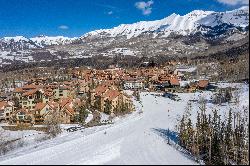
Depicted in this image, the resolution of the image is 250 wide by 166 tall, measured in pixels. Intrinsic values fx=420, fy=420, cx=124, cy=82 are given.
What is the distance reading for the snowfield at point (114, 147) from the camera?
54.0 m

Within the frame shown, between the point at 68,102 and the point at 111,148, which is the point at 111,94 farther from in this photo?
the point at 111,148

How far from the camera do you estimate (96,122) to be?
96.1 metres

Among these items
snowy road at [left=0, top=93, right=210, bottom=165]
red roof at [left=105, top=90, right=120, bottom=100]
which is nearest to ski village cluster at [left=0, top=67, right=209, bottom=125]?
red roof at [left=105, top=90, right=120, bottom=100]

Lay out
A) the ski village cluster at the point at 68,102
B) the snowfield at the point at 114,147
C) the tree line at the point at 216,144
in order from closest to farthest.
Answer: the tree line at the point at 216,144
the snowfield at the point at 114,147
the ski village cluster at the point at 68,102

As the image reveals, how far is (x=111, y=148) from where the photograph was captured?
62.0 meters

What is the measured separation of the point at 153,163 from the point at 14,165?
1732 centimetres

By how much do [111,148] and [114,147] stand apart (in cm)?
66

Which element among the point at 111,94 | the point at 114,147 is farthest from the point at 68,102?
the point at 114,147

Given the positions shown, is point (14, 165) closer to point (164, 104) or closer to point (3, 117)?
point (3, 117)

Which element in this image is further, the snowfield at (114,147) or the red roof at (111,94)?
the red roof at (111,94)

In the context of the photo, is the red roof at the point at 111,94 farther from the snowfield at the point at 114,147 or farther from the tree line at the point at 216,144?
the tree line at the point at 216,144

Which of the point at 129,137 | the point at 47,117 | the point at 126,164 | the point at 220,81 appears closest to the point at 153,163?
the point at 126,164

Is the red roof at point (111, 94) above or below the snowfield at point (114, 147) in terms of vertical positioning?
above

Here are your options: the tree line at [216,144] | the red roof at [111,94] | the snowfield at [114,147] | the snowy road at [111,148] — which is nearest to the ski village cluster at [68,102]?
the red roof at [111,94]
